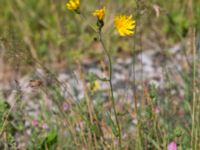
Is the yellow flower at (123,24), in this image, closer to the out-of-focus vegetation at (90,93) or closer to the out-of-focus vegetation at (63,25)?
the out-of-focus vegetation at (90,93)

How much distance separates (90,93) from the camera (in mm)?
3262

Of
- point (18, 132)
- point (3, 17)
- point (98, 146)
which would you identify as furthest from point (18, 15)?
Result: point (98, 146)

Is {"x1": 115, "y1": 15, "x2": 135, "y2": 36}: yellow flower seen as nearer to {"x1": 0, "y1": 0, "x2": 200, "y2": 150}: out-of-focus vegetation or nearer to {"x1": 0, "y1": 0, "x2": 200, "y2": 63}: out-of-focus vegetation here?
{"x1": 0, "y1": 0, "x2": 200, "y2": 150}: out-of-focus vegetation

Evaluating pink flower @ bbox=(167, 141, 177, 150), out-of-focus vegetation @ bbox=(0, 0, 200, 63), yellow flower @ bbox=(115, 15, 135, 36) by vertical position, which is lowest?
pink flower @ bbox=(167, 141, 177, 150)

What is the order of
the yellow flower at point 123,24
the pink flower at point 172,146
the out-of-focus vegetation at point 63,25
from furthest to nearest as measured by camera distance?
the out-of-focus vegetation at point 63,25 < the pink flower at point 172,146 < the yellow flower at point 123,24

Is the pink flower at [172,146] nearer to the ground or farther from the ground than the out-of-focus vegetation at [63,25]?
nearer to the ground

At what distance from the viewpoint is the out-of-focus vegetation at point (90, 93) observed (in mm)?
2820

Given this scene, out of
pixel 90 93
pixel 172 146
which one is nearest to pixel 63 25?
pixel 90 93

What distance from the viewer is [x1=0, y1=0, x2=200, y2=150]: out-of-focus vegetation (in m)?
2.82

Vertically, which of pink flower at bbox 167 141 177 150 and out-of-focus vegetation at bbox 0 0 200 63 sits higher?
out-of-focus vegetation at bbox 0 0 200 63

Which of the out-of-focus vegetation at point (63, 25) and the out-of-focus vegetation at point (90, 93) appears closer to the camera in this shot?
the out-of-focus vegetation at point (90, 93)

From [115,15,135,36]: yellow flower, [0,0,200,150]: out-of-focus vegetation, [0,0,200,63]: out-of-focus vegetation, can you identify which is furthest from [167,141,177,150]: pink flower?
[0,0,200,63]: out-of-focus vegetation

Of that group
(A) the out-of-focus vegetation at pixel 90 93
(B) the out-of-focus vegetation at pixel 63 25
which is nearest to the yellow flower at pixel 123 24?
(A) the out-of-focus vegetation at pixel 90 93

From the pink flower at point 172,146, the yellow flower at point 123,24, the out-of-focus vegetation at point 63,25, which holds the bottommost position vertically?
the pink flower at point 172,146
